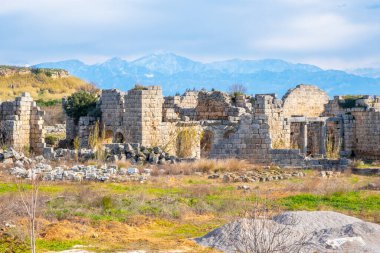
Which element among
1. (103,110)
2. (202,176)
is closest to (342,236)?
(202,176)

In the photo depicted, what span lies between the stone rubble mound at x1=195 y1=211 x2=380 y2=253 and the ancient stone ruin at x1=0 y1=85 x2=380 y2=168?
1244 centimetres

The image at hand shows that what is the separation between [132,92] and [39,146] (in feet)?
17.0

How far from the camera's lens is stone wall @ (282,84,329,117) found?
4138 centimetres

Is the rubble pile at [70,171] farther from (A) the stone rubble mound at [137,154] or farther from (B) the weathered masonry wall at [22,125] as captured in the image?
(B) the weathered masonry wall at [22,125]

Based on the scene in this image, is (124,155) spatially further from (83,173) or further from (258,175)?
(258,175)

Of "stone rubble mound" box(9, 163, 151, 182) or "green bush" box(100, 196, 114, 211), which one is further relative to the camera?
"stone rubble mound" box(9, 163, 151, 182)

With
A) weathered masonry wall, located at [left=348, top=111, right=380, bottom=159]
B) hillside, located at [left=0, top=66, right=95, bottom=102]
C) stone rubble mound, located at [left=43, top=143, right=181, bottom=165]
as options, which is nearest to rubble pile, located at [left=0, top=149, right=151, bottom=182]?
stone rubble mound, located at [left=43, top=143, right=181, bottom=165]

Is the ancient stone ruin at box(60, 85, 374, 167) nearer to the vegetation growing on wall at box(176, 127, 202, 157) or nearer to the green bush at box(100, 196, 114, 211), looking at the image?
the vegetation growing on wall at box(176, 127, 202, 157)

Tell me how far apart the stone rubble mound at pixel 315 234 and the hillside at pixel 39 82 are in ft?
180

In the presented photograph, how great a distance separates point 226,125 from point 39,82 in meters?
44.4

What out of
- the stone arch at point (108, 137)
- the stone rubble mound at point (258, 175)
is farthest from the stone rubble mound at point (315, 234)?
the stone arch at point (108, 137)

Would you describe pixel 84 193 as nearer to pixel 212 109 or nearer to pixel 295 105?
pixel 212 109

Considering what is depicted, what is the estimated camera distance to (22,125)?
95.5 feet

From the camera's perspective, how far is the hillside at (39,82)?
69.5 meters
